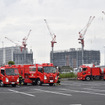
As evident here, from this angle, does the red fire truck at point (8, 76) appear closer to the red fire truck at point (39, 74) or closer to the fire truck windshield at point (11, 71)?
the fire truck windshield at point (11, 71)

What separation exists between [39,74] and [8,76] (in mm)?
4174

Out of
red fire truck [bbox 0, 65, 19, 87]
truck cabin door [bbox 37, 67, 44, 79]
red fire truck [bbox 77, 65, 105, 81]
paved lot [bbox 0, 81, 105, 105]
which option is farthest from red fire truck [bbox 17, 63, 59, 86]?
red fire truck [bbox 77, 65, 105, 81]

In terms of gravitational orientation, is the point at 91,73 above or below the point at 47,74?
above

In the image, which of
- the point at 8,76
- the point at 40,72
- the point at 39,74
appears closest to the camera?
the point at 8,76

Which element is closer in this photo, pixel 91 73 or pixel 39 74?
pixel 39 74

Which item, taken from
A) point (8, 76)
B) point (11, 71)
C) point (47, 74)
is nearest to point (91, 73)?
point (47, 74)

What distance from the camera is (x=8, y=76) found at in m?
34.7

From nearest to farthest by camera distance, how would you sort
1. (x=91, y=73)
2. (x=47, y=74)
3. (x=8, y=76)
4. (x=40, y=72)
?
1. (x=8, y=76)
2. (x=47, y=74)
3. (x=40, y=72)
4. (x=91, y=73)

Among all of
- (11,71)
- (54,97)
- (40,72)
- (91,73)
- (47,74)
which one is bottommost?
(54,97)

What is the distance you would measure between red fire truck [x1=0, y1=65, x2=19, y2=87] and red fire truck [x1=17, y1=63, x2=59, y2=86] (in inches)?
128

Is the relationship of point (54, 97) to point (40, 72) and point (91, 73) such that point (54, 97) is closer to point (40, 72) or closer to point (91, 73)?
point (40, 72)

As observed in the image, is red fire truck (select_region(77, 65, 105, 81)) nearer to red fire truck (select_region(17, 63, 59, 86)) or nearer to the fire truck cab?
red fire truck (select_region(17, 63, 59, 86))

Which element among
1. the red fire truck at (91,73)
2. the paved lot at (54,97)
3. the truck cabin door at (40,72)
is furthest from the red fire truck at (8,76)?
the red fire truck at (91,73)

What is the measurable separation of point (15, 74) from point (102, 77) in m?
24.4
